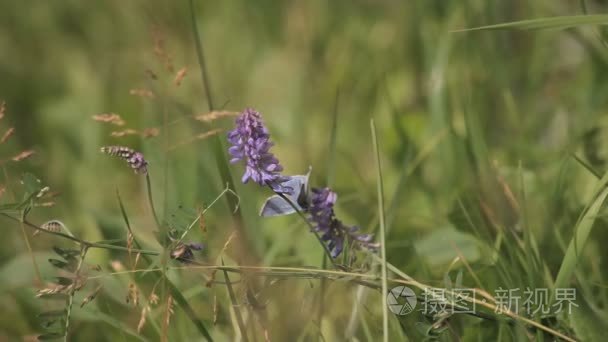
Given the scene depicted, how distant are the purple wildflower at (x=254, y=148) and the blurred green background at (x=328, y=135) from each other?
22 centimetres

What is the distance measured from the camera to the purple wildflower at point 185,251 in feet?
4.10

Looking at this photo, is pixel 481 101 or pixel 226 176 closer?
pixel 226 176

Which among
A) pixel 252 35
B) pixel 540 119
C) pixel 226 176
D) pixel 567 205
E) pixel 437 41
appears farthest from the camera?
pixel 252 35

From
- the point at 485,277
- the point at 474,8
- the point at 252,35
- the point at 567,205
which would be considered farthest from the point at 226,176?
the point at 252,35

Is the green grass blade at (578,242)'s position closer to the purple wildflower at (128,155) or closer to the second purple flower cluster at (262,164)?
the second purple flower cluster at (262,164)

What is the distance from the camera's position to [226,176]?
56.2 inches

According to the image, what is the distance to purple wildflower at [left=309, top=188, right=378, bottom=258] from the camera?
4.16 feet

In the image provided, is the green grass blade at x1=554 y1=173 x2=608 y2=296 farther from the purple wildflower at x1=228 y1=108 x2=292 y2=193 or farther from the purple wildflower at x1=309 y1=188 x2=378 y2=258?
the purple wildflower at x1=228 y1=108 x2=292 y2=193

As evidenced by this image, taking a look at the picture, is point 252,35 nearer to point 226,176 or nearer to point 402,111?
point 402,111

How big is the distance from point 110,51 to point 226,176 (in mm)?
1822

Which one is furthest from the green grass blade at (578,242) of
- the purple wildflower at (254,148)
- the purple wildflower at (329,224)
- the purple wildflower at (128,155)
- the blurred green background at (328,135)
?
the purple wildflower at (128,155)

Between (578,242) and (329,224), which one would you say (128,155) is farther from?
(578,242)

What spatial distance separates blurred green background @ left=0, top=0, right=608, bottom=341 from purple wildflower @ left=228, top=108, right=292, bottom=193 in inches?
8.6

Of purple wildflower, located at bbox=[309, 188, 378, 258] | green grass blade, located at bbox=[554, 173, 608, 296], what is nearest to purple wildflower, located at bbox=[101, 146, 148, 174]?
purple wildflower, located at bbox=[309, 188, 378, 258]
